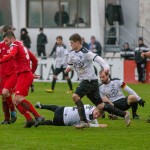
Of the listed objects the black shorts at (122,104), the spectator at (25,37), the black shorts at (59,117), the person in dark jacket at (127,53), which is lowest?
the person in dark jacket at (127,53)

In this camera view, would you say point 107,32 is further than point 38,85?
Yes

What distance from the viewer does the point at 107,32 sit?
4528 cm

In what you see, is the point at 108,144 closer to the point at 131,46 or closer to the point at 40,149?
the point at 40,149

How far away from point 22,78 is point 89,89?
1.44 m

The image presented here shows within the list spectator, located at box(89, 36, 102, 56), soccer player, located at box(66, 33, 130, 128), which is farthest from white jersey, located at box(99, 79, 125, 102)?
spectator, located at box(89, 36, 102, 56)

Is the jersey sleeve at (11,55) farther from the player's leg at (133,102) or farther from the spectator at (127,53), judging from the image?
the spectator at (127,53)

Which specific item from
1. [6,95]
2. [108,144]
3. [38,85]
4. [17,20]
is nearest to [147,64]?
[38,85]

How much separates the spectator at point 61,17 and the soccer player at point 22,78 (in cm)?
2844

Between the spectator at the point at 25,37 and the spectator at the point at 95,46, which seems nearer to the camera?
the spectator at the point at 95,46

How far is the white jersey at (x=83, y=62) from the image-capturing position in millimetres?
17406

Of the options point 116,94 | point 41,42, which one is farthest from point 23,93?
point 41,42

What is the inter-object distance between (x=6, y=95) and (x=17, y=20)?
28.2 m

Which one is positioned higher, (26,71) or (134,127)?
(26,71)

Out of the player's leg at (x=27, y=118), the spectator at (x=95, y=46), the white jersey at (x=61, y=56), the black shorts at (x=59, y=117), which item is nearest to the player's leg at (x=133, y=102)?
the black shorts at (x=59, y=117)
